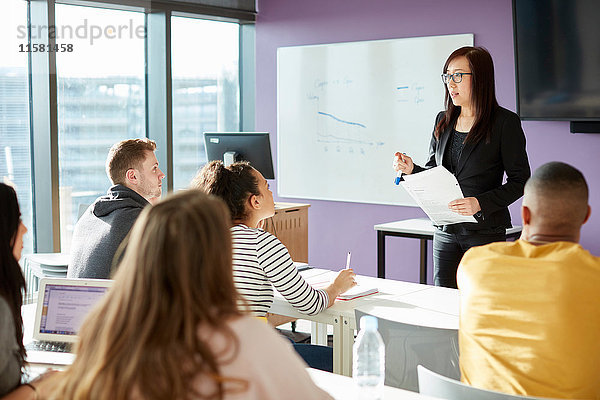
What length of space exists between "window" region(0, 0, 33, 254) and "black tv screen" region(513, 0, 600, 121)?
326 cm

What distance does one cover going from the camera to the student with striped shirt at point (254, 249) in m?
2.45

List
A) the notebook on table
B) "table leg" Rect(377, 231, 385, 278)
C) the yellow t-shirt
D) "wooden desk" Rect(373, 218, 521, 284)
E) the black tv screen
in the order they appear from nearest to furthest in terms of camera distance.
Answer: the yellow t-shirt, the notebook on table, the black tv screen, "wooden desk" Rect(373, 218, 521, 284), "table leg" Rect(377, 231, 385, 278)

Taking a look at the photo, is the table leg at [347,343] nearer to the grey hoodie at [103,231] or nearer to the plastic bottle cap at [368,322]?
the plastic bottle cap at [368,322]

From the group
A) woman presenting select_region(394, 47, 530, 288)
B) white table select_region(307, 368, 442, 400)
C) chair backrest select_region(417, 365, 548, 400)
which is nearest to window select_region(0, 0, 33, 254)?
woman presenting select_region(394, 47, 530, 288)

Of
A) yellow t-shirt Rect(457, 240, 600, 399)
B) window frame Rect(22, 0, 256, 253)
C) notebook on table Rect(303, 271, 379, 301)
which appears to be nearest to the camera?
yellow t-shirt Rect(457, 240, 600, 399)

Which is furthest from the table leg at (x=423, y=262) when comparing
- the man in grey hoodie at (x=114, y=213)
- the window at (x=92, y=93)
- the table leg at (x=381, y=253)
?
the window at (x=92, y=93)

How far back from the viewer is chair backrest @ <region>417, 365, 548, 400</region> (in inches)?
60.2

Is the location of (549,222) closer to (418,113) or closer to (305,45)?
(418,113)

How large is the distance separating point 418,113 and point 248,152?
4.49ft

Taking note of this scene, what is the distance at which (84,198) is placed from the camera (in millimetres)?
5219

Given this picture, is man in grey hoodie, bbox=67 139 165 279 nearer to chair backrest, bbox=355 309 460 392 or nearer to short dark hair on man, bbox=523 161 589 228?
chair backrest, bbox=355 309 460 392

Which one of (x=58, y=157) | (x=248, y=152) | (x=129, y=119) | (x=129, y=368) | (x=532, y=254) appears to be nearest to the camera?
(x=129, y=368)

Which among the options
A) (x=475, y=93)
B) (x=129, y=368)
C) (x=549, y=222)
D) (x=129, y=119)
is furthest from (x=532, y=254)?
(x=129, y=119)

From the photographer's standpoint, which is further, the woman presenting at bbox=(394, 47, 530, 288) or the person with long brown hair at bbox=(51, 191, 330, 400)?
the woman presenting at bbox=(394, 47, 530, 288)
